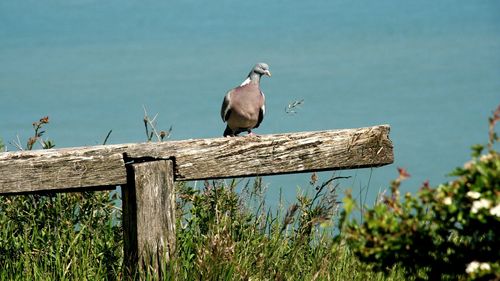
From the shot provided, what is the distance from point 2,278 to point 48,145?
1277mm

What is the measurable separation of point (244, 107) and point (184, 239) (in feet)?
8.35

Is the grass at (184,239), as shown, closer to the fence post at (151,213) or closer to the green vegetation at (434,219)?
the fence post at (151,213)

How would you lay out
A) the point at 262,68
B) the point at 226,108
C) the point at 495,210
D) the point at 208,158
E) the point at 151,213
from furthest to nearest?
the point at 262,68, the point at 226,108, the point at 208,158, the point at 151,213, the point at 495,210

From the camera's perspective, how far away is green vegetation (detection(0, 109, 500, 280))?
300 centimetres

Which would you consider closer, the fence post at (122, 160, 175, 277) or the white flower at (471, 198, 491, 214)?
the white flower at (471, 198, 491, 214)

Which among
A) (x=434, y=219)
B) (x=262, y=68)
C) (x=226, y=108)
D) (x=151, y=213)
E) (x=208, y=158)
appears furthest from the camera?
(x=262, y=68)

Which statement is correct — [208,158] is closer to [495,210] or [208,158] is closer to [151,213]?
[151,213]

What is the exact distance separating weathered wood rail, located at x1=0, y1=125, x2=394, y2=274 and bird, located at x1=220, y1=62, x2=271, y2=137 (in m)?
2.56

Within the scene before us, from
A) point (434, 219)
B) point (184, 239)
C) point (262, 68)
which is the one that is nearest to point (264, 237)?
point (184, 239)

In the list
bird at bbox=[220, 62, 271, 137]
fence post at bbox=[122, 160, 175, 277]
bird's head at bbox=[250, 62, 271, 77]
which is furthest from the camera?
bird's head at bbox=[250, 62, 271, 77]

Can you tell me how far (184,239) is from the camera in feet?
18.1

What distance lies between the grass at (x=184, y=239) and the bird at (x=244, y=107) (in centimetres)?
197

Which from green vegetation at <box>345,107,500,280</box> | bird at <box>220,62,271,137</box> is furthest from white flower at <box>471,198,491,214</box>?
bird at <box>220,62,271,137</box>

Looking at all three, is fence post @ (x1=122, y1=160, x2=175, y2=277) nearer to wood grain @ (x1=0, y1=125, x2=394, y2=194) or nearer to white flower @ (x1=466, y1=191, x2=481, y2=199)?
wood grain @ (x1=0, y1=125, x2=394, y2=194)
